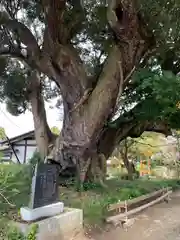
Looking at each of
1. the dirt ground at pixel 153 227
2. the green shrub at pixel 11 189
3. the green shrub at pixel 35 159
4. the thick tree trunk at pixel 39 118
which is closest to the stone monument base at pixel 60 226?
the dirt ground at pixel 153 227

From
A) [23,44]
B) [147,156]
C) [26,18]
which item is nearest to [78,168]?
[23,44]

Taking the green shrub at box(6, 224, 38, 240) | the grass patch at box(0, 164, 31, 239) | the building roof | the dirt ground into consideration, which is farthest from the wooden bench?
the building roof

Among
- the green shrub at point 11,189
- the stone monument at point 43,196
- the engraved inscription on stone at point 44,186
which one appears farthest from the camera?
the green shrub at point 11,189

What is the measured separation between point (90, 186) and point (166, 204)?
2.43 metres

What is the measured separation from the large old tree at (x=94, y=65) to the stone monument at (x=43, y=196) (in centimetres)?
310

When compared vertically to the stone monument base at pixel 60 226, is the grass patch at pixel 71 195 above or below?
above

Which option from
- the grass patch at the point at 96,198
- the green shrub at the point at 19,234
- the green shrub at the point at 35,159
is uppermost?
the green shrub at the point at 35,159

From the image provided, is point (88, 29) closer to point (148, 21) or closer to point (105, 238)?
point (148, 21)

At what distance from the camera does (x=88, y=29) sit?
30.7 feet

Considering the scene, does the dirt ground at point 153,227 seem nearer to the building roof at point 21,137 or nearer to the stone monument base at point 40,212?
the stone monument base at point 40,212

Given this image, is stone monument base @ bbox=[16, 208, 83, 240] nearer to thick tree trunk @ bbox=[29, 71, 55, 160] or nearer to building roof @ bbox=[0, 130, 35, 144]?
thick tree trunk @ bbox=[29, 71, 55, 160]

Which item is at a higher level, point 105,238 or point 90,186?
point 90,186

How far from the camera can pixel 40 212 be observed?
4.95m

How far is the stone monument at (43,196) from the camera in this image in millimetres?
4836
